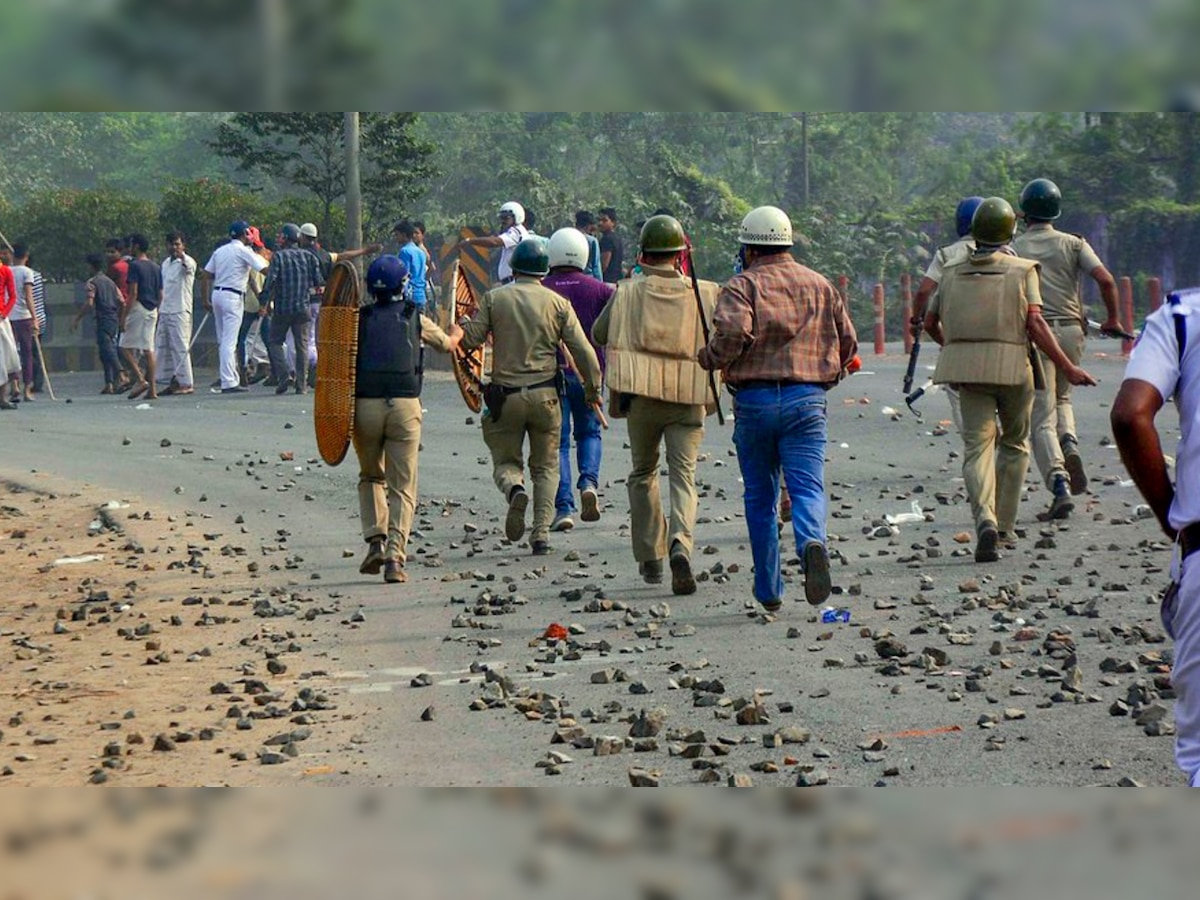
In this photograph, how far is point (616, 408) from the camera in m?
10.1

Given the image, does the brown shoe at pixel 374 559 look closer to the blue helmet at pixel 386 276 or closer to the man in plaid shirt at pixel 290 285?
the blue helmet at pixel 386 276

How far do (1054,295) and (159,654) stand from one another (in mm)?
5697

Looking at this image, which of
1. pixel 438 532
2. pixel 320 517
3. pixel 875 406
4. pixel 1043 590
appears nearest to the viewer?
pixel 1043 590

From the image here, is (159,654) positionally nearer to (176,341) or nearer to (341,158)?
(176,341)

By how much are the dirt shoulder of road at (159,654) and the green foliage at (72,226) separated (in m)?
18.4

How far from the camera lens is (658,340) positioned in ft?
32.6

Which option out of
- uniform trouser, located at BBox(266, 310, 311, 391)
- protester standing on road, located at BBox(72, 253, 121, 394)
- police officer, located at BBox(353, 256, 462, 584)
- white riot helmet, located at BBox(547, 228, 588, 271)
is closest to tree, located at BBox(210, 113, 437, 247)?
protester standing on road, located at BBox(72, 253, 121, 394)

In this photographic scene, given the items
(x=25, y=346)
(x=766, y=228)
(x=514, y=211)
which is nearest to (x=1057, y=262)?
(x=766, y=228)

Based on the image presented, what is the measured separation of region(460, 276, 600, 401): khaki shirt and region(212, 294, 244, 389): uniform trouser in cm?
1304

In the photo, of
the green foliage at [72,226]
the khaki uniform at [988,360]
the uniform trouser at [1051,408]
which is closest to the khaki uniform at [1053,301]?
the uniform trouser at [1051,408]

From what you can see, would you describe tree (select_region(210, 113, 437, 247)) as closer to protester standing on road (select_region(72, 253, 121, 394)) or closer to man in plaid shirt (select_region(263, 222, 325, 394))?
protester standing on road (select_region(72, 253, 121, 394))

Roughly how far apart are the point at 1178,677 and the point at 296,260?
1936cm

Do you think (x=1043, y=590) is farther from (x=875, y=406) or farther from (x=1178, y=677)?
(x=875, y=406)
